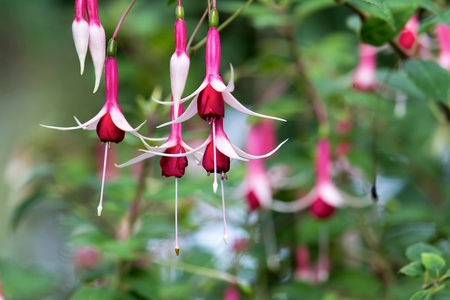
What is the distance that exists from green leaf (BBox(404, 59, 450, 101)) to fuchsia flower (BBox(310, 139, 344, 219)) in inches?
10.8

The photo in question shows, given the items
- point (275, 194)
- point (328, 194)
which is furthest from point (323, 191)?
point (275, 194)

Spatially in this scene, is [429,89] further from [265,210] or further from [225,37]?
[225,37]

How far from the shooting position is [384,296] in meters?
0.88

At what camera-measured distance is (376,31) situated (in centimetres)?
64

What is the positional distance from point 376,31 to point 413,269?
259 mm

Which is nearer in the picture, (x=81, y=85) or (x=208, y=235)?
(x=208, y=235)

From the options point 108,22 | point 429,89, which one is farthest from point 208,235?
point 108,22

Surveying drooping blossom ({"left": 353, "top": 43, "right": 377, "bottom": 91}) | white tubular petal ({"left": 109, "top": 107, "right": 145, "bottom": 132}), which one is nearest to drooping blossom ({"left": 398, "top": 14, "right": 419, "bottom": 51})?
drooping blossom ({"left": 353, "top": 43, "right": 377, "bottom": 91})

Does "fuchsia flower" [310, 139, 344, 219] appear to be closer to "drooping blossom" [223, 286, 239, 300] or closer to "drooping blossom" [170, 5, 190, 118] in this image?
"drooping blossom" [223, 286, 239, 300]

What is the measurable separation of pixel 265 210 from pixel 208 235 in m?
0.17

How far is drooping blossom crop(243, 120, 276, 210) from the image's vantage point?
944 millimetres

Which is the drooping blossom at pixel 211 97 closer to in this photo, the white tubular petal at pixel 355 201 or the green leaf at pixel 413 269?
the green leaf at pixel 413 269

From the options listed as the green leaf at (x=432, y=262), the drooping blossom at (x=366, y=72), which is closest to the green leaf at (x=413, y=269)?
the green leaf at (x=432, y=262)

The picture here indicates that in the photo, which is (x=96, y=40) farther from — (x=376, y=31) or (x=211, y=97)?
(x=376, y=31)
